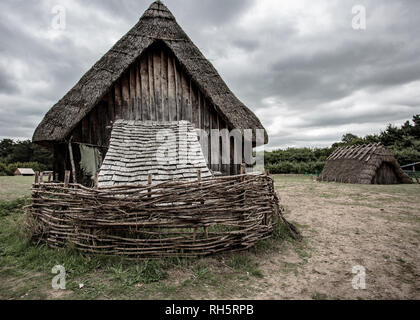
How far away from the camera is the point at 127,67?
595cm

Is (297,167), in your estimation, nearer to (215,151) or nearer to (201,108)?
(215,151)

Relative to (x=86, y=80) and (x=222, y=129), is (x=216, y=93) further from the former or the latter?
(x=86, y=80)

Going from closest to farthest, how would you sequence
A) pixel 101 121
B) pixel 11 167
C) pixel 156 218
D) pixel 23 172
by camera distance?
pixel 156 218 → pixel 101 121 → pixel 23 172 → pixel 11 167

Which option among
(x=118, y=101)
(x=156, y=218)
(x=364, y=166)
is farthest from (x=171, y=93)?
(x=364, y=166)

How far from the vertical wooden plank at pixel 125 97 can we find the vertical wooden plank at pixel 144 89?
1.24 ft

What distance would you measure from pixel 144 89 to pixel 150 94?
22 cm

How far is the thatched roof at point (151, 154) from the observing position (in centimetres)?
475

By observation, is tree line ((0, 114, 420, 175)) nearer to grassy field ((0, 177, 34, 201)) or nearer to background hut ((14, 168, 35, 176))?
background hut ((14, 168, 35, 176))

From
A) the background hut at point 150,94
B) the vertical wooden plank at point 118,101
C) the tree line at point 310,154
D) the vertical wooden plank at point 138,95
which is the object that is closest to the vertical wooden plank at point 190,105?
the background hut at point 150,94

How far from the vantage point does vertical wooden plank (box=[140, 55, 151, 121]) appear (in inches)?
254

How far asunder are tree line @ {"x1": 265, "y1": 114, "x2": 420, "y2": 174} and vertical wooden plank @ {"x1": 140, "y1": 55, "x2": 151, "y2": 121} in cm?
1979

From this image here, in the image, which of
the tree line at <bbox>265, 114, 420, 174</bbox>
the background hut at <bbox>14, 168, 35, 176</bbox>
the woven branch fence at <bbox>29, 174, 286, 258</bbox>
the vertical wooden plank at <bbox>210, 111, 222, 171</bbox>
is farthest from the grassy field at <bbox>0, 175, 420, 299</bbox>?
the background hut at <bbox>14, 168, 35, 176</bbox>

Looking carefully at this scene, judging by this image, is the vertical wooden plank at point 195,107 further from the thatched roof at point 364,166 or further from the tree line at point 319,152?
the tree line at point 319,152

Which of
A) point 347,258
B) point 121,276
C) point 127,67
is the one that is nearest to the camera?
point 121,276
